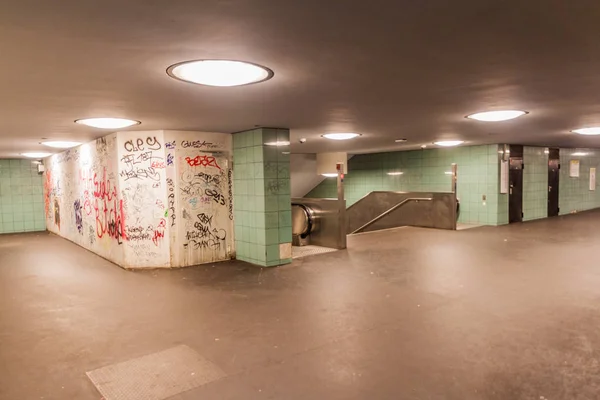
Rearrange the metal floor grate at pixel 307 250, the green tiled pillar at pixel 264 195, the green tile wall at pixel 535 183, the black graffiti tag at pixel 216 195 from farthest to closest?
the green tile wall at pixel 535 183
the metal floor grate at pixel 307 250
the black graffiti tag at pixel 216 195
the green tiled pillar at pixel 264 195

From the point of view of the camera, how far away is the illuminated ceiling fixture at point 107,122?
17.6 feet

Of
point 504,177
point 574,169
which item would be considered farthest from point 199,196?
point 574,169

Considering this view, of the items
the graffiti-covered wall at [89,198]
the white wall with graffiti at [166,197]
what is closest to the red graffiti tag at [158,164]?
the white wall with graffiti at [166,197]

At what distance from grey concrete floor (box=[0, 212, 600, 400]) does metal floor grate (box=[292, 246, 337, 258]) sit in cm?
45

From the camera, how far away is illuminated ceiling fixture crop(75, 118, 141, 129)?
17.6 feet

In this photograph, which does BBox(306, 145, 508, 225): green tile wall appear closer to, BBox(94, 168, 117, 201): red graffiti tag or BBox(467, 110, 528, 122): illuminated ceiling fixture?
BBox(467, 110, 528, 122): illuminated ceiling fixture

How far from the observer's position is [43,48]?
2.48 meters

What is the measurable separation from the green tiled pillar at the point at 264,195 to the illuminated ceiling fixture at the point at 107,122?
185 cm

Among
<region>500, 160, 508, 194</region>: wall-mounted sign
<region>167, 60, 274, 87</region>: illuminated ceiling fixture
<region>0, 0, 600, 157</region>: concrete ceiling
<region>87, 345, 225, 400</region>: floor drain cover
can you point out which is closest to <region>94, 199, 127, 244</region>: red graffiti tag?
<region>0, 0, 600, 157</region>: concrete ceiling

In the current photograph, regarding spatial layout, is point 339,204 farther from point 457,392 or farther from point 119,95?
point 457,392

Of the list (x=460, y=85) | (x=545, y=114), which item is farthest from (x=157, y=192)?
(x=545, y=114)

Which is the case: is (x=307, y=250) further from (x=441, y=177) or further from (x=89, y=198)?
(x=441, y=177)

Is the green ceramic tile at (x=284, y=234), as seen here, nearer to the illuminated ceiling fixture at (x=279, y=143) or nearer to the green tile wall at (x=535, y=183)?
the illuminated ceiling fixture at (x=279, y=143)

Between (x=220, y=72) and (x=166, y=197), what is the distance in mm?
3855
